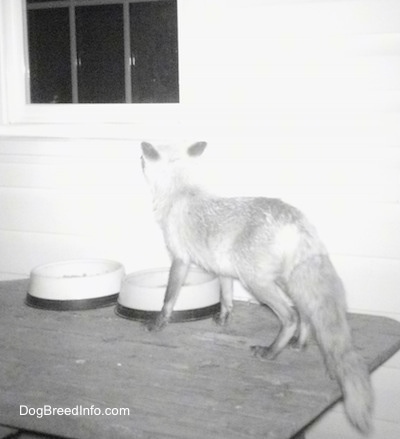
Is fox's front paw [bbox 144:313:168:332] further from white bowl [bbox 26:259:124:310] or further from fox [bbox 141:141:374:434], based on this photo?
white bowl [bbox 26:259:124:310]

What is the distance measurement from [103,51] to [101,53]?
0.05 ft

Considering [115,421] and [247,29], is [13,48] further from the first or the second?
[115,421]

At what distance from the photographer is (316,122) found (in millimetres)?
2371

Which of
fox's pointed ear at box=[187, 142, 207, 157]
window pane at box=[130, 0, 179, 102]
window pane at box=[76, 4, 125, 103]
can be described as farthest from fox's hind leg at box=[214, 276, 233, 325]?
window pane at box=[76, 4, 125, 103]

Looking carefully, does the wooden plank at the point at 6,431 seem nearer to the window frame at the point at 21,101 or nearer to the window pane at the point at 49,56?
the window frame at the point at 21,101

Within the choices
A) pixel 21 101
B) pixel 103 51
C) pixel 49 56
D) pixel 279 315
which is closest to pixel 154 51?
pixel 103 51

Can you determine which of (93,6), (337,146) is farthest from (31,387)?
(93,6)

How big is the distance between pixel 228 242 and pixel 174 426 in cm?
71

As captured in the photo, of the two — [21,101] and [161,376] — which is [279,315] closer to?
[161,376]

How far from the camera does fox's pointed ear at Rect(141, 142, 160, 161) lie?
2186 mm

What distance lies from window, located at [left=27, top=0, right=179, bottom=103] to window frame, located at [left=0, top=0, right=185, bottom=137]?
5 centimetres

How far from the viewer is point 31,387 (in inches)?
65.9

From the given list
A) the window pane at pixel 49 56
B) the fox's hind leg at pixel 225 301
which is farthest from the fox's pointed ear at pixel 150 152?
the window pane at pixel 49 56

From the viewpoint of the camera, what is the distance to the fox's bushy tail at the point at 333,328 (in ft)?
5.24
